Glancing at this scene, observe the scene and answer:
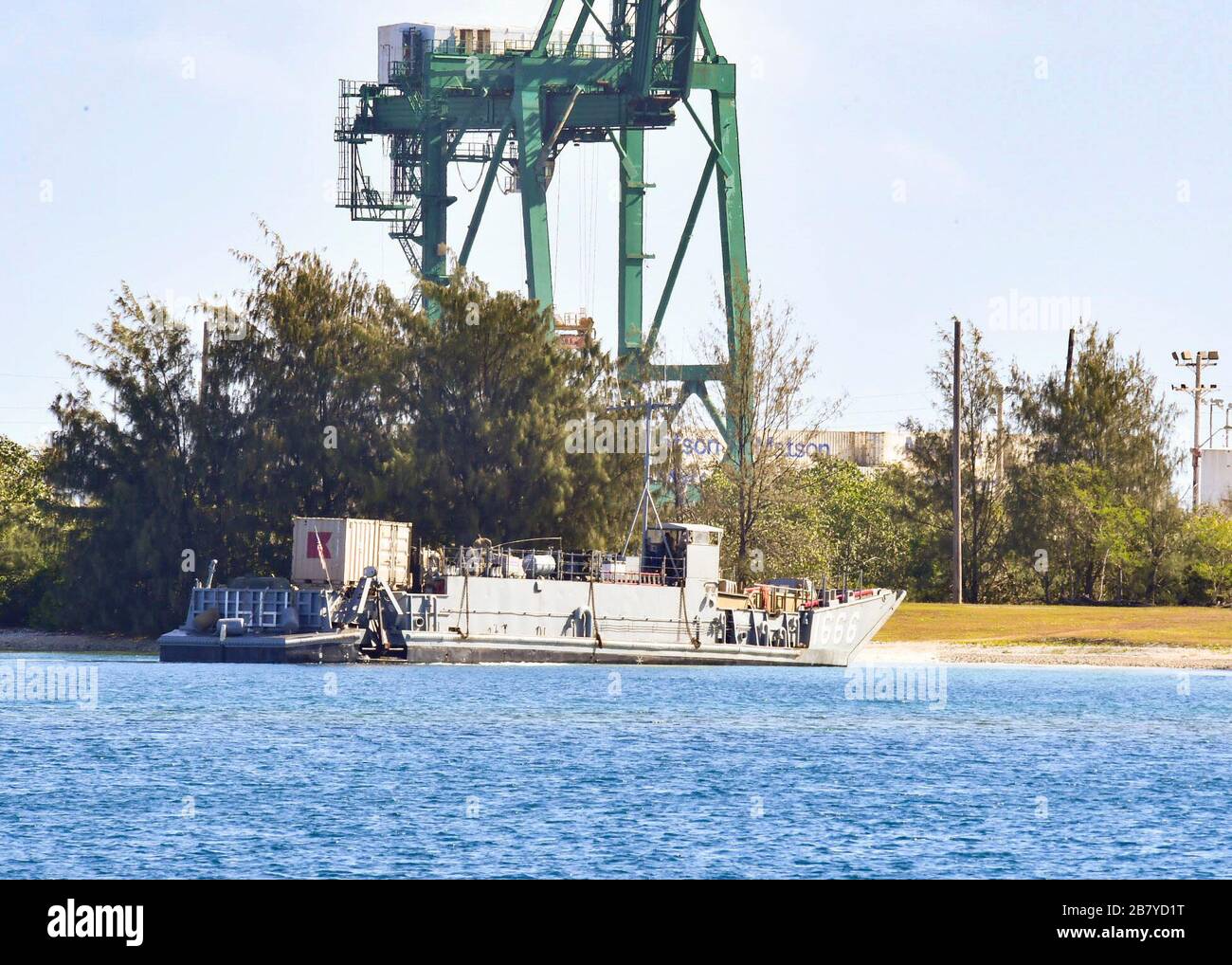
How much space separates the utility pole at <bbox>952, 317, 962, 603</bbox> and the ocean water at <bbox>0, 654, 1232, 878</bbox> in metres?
24.4

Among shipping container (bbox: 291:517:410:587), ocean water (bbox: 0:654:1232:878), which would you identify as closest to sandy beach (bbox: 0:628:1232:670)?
ocean water (bbox: 0:654:1232:878)

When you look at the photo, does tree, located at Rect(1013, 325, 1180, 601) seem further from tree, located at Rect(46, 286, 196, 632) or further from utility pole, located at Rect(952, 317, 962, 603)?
tree, located at Rect(46, 286, 196, 632)

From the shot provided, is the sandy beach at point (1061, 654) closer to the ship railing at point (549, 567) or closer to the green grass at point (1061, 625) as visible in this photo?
the green grass at point (1061, 625)

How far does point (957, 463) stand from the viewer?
8606 cm

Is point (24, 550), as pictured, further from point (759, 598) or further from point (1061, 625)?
point (1061, 625)

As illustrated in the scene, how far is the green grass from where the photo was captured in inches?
2918

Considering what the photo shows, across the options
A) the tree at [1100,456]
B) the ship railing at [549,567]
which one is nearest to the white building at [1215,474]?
the tree at [1100,456]

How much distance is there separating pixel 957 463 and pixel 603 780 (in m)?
52.8

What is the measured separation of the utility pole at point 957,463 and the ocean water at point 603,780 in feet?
80.1

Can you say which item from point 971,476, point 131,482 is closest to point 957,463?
point 971,476

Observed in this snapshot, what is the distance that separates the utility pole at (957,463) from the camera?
85.4 metres
